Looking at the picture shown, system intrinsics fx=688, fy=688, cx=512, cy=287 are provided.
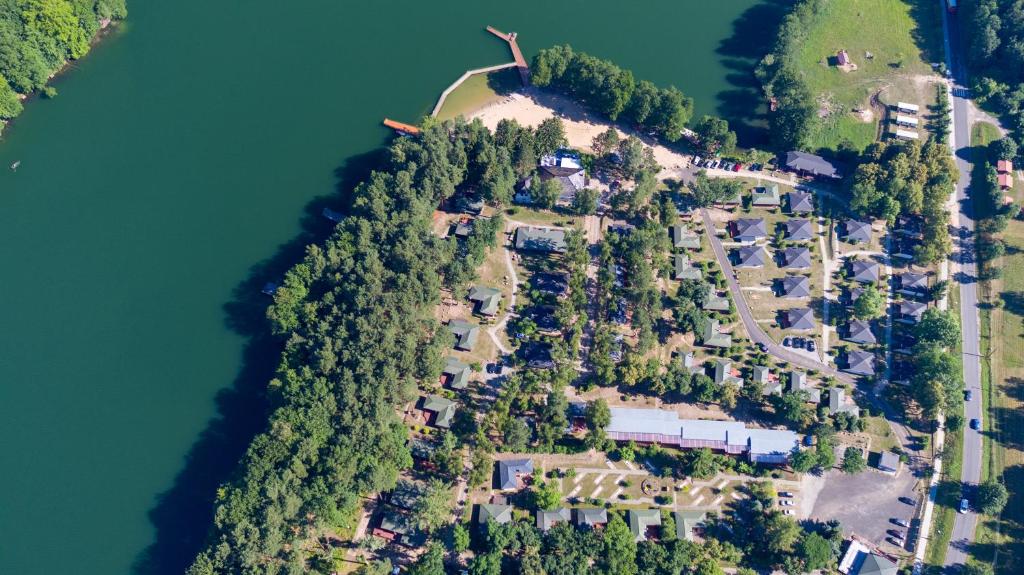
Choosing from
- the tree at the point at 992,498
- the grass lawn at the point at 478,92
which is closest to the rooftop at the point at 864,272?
the tree at the point at 992,498

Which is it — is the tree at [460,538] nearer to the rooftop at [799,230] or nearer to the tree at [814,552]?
the tree at [814,552]

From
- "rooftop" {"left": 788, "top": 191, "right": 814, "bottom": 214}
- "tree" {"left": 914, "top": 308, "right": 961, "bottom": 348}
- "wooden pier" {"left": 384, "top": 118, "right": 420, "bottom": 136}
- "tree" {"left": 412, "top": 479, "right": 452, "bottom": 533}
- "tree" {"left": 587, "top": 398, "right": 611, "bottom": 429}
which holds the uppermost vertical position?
"wooden pier" {"left": 384, "top": 118, "right": 420, "bottom": 136}

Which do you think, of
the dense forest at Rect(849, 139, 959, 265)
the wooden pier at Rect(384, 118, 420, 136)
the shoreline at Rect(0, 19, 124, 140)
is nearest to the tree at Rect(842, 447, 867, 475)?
the dense forest at Rect(849, 139, 959, 265)

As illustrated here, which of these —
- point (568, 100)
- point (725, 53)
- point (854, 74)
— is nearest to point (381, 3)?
point (568, 100)

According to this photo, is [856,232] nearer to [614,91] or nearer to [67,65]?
[614,91]

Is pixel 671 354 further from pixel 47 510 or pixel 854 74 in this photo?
pixel 47 510

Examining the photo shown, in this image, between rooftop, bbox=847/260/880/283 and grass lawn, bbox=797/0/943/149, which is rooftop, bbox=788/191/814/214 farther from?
grass lawn, bbox=797/0/943/149

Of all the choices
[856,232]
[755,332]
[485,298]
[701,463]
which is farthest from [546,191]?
[856,232]
